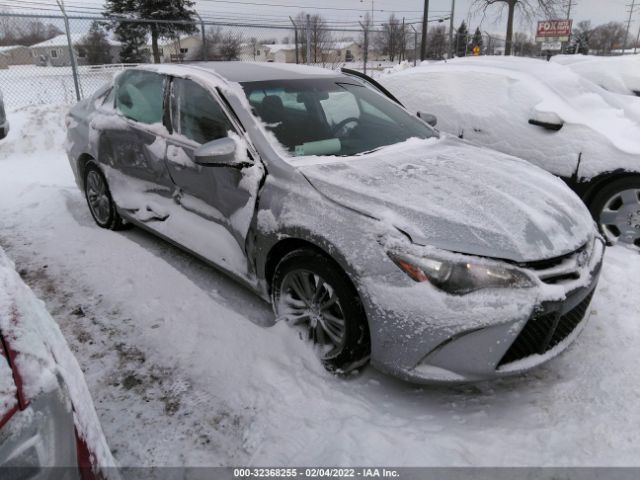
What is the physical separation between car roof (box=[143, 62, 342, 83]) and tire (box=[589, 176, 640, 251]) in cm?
262

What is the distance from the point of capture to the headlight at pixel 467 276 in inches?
85.6

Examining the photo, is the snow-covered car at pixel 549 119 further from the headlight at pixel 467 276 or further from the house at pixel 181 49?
the house at pixel 181 49

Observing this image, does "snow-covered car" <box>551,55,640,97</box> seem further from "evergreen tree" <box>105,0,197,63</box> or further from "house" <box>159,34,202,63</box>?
"house" <box>159,34,202,63</box>

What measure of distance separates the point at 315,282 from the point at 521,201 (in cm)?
117

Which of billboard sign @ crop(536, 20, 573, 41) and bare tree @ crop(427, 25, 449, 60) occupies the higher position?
billboard sign @ crop(536, 20, 573, 41)

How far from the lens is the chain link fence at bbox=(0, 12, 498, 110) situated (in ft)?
37.7

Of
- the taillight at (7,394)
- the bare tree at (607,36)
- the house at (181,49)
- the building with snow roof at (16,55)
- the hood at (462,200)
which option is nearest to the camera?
the taillight at (7,394)

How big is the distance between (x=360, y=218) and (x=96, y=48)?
53.3ft

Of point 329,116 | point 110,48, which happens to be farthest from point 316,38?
point 329,116

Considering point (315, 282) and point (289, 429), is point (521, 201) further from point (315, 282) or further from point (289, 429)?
point (289, 429)

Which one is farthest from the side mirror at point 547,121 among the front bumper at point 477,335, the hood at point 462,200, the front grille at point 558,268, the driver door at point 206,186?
the driver door at point 206,186

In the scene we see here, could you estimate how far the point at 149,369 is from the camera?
9.16ft

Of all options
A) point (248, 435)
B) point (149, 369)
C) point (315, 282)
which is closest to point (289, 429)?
point (248, 435)

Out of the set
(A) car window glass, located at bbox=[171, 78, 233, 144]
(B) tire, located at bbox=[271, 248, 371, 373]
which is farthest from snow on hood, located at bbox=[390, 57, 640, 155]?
(B) tire, located at bbox=[271, 248, 371, 373]
